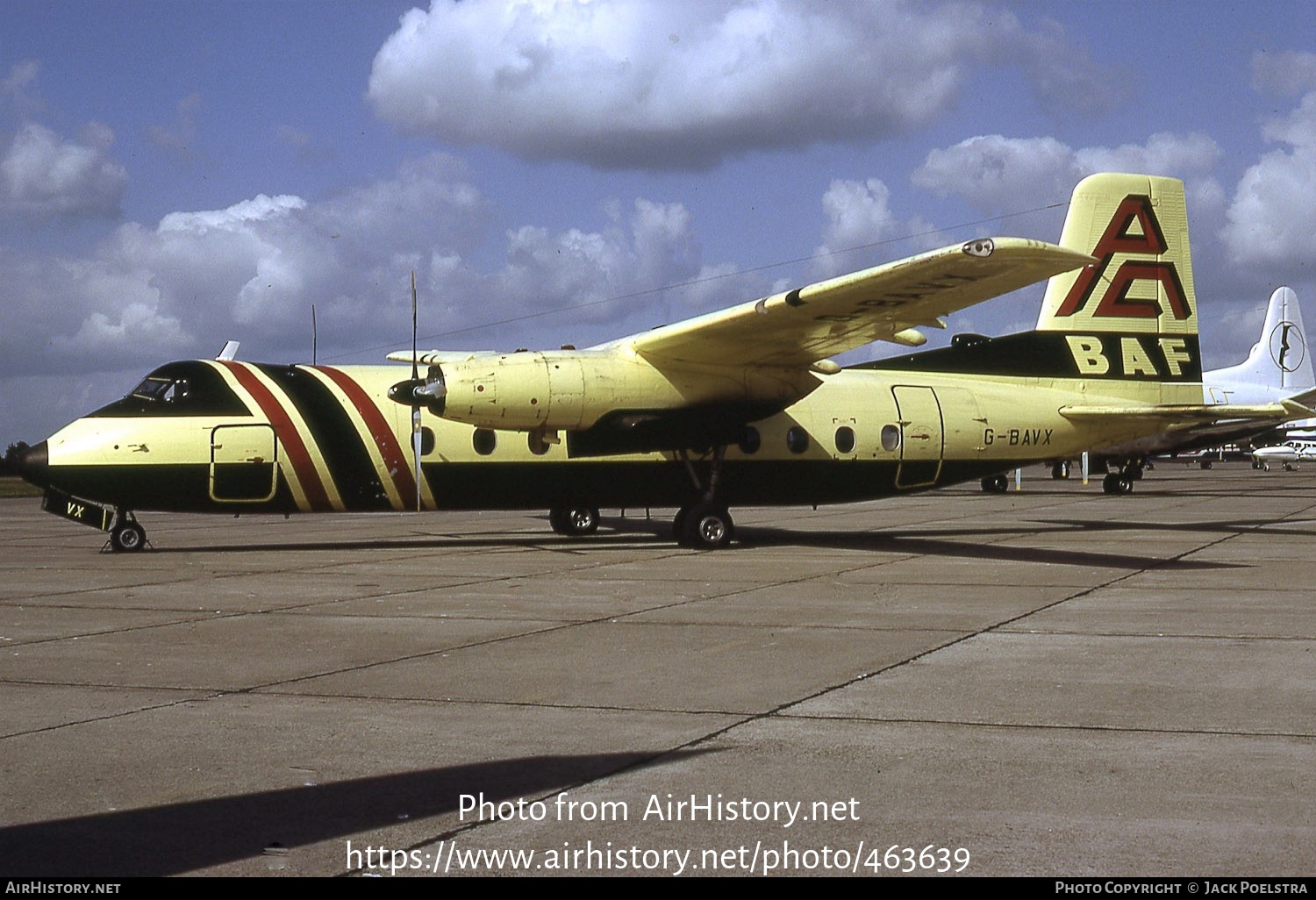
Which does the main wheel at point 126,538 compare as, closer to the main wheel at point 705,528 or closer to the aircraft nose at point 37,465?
the aircraft nose at point 37,465

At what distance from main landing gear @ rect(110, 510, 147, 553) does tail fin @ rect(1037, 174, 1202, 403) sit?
16.0 m

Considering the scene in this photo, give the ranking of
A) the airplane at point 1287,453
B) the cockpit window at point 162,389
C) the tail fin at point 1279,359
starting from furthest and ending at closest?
the airplane at point 1287,453, the tail fin at point 1279,359, the cockpit window at point 162,389

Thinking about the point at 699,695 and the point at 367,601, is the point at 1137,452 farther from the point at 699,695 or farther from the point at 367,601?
the point at 699,695

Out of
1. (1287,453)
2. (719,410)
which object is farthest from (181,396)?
(1287,453)

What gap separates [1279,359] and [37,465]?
45.9 meters

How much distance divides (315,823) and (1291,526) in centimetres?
2450

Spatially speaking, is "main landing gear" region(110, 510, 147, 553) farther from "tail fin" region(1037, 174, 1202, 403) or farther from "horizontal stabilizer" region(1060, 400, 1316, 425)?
"tail fin" region(1037, 174, 1202, 403)

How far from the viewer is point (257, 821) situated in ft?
18.5

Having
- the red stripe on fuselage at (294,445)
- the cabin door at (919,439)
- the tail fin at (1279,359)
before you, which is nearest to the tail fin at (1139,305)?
the cabin door at (919,439)

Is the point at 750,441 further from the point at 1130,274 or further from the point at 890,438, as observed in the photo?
the point at 1130,274

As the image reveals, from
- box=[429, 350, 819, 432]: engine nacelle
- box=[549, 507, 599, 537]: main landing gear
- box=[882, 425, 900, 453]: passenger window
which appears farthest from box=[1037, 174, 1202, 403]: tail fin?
box=[549, 507, 599, 537]: main landing gear

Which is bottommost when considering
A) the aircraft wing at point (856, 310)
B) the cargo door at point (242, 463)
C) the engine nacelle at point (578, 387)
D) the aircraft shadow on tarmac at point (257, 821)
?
the aircraft shadow on tarmac at point (257, 821)

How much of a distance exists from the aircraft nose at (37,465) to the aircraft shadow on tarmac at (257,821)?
14608mm

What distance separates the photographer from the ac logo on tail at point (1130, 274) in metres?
23.2
